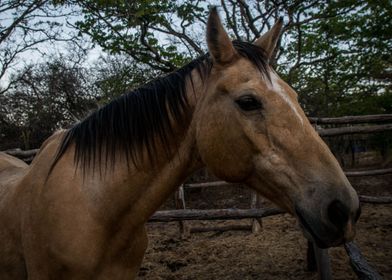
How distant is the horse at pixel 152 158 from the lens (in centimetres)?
167

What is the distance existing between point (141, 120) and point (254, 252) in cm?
427

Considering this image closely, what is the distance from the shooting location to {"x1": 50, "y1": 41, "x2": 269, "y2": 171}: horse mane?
2006 mm

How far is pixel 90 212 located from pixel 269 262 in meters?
3.84

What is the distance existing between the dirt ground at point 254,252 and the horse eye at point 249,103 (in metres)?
3.45

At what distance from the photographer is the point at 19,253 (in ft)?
7.37

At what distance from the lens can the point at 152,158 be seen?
6.54 feet

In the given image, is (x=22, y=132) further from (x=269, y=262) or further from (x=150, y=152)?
(x=150, y=152)

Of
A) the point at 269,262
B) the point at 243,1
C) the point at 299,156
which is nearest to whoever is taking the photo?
the point at 299,156

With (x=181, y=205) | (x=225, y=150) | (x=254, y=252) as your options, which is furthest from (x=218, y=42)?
(x=181, y=205)

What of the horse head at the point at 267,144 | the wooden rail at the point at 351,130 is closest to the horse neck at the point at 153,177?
the horse head at the point at 267,144

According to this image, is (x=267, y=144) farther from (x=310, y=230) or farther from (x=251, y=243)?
(x=251, y=243)

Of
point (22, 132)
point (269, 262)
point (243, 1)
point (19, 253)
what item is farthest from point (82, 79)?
point (19, 253)

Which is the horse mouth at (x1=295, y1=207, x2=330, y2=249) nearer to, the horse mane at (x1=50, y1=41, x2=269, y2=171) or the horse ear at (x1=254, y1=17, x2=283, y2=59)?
the horse mane at (x1=50, y1=41, x2=269, y2=171)

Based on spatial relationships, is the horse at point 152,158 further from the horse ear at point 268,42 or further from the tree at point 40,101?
the tree at point 40,101
